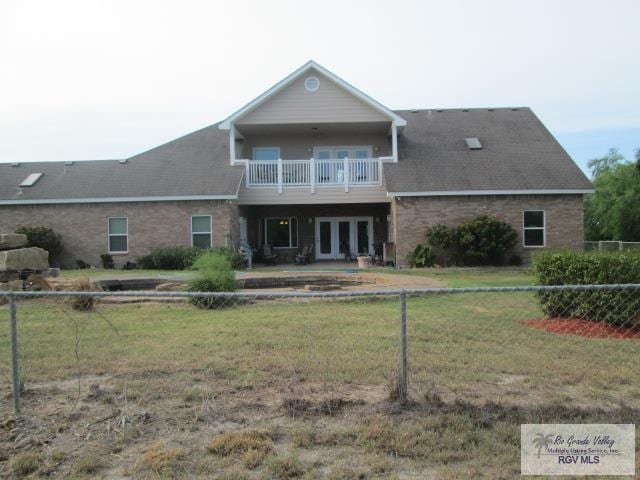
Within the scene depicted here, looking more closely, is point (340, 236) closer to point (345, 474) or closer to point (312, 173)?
point (312, 173)

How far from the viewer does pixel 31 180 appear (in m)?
24.4

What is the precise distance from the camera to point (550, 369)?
252 inches

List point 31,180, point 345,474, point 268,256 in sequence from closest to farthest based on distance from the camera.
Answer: point 345,474, point 31,180, point 268,256

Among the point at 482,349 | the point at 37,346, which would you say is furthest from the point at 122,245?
the point at 482,349

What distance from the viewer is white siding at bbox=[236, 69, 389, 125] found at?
23641mm

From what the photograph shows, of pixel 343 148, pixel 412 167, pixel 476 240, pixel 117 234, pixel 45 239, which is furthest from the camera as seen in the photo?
pixel 343 148

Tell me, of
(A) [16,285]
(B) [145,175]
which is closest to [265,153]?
(B) [145,175]

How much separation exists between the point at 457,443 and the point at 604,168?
5110 centimetres

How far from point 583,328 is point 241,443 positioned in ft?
21.3

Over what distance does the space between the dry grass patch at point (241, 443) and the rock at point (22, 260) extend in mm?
10687

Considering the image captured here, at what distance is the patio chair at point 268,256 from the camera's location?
24845 mm

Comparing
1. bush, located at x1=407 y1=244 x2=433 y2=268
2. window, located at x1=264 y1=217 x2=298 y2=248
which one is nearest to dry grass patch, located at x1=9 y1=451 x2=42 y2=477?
bush, located at x1=407 y1=244 x2=433 y2=268

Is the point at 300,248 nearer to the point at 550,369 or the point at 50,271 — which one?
the point at 50,271

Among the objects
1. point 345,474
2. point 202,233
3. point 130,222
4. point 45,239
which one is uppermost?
point 130,222
